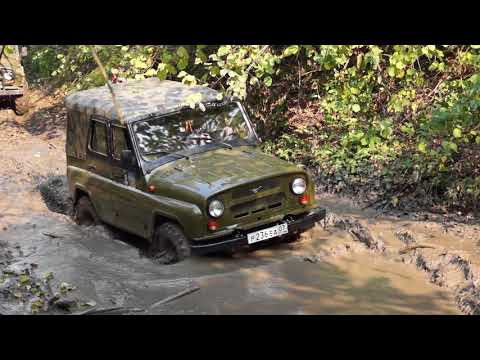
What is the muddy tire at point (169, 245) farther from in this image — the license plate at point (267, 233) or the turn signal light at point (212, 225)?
the license plate at point (267, 233)

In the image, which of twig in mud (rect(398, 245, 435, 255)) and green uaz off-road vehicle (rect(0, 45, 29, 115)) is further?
green uaz off-road vehicle (rect(0, 45, 29, 115))

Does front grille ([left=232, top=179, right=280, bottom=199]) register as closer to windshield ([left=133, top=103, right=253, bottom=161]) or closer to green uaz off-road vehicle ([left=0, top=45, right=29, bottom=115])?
windshield ([left=133, top=103, right=253, bottom=161])

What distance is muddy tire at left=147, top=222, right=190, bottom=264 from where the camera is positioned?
6.52 metres

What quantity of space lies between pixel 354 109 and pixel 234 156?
3.68 meters

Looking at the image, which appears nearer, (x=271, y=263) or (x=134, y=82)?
(x=271, y=263)

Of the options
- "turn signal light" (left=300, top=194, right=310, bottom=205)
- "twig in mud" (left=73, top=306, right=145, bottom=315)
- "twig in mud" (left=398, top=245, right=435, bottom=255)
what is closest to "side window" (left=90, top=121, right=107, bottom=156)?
"turn signal light" (left=300, top=194, right=310, bottom=205)

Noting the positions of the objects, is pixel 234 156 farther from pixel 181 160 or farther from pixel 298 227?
pixel 298 227

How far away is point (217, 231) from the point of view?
6312 mm

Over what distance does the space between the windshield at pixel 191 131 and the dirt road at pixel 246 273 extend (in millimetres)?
1262

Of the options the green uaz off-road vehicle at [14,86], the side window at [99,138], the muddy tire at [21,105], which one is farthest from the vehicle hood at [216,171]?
the muddy tire at [21,105]

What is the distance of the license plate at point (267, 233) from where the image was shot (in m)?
6.38

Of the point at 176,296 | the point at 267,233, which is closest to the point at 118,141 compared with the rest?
the point at 267,233

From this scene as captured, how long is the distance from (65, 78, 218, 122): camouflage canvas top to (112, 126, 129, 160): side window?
0.13 m
